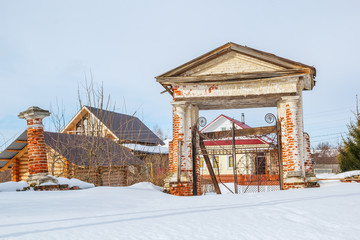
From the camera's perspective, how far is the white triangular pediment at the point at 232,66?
420 inches

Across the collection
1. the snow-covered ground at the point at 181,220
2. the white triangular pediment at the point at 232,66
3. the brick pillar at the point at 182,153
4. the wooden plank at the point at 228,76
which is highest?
the white triangular pediment at the point at 232,66

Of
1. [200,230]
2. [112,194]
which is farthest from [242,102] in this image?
[200,230]

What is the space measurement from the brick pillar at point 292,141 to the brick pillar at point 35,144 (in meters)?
6.76

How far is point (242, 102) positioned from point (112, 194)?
5317 millimetres

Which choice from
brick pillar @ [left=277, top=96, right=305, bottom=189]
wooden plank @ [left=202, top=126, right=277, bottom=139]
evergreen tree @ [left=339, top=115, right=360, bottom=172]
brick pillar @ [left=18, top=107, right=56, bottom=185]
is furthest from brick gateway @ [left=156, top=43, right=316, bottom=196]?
evergreen tree @ [left=339, top=115, right=360, bottom=172]

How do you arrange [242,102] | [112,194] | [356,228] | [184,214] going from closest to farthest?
[356,228]
[184,214]
[112,194]
[242,102]

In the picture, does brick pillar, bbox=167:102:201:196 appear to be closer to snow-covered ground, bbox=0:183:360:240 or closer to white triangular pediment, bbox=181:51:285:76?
white triangular pediment, bbox=181:51:285:76

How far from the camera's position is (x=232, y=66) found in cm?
1088

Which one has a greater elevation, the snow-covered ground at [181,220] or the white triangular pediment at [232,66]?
the white triangular pediment at [232,66]

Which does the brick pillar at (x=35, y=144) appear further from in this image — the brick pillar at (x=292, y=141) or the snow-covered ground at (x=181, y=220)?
the brick pillar at (x=292, y=141)

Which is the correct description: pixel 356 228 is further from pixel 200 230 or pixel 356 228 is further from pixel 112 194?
pixel 112 194

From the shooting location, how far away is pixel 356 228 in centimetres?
448

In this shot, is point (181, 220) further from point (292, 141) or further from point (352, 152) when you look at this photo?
point (352, 152)

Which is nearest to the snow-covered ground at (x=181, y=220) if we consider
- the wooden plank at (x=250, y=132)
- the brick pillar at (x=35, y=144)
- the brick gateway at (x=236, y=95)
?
the brick pillar at (x=35, y=144)
